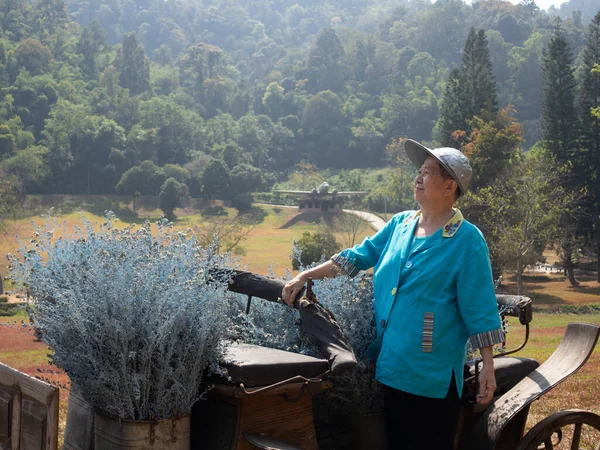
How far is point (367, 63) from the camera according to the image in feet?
326

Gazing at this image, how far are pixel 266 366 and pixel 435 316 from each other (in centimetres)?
61

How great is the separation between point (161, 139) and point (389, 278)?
61732mm

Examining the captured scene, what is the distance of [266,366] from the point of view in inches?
84.7

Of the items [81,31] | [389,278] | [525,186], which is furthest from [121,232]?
[81,31]

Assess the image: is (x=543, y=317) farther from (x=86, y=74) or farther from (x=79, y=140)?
(x=86, y=74)

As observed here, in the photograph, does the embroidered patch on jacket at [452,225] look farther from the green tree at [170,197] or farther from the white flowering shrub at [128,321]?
the green tree at [170,197]

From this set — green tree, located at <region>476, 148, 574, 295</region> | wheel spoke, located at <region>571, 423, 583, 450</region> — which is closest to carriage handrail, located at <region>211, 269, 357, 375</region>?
wheel spoke, located at <region>571, 423, 583, 450</region>

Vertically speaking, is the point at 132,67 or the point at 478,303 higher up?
the point at 132,67

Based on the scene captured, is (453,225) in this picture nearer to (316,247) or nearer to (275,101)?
(316,247)

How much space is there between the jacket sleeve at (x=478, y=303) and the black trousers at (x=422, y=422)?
0.21m

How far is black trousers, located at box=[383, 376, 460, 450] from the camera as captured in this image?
241 centimetres

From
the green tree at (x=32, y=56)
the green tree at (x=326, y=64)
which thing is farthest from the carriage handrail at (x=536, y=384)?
the green tree at (x=326, y=64)

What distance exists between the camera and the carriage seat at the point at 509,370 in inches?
110

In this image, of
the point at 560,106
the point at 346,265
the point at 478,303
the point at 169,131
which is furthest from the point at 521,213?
the point at 169,131
